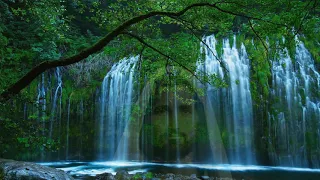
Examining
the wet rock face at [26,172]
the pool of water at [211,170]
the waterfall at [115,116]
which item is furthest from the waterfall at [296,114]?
the wet rock face at [26,172]

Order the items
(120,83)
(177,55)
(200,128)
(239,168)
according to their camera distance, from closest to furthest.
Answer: (177,55) → (239,168) → (200,128) → (120,83)

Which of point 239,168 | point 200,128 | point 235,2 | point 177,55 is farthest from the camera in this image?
point 200,128

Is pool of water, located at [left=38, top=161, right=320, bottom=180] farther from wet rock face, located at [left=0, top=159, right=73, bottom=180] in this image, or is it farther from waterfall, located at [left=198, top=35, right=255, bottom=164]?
wet rock face, located at [left=0, top=159, right=73, bottom=180]

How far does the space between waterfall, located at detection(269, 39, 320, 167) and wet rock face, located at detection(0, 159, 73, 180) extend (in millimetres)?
9533

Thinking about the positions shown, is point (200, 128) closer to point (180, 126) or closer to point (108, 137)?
point (180, 126)

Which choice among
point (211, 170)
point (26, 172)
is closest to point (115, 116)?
point (211, 170)

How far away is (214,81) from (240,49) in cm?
892

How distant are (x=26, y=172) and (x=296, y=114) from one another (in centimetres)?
1064

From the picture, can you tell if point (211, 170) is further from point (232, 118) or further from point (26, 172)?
point (26, 172)

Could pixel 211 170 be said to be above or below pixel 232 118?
below

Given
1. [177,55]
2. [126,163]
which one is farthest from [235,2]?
[126,163]

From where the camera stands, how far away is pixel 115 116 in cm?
1239

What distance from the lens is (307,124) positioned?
36.1 feet

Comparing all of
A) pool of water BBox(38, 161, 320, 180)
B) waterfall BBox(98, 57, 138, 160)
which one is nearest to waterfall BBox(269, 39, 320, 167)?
pool of water BBox(38, 161, 320, 180)
